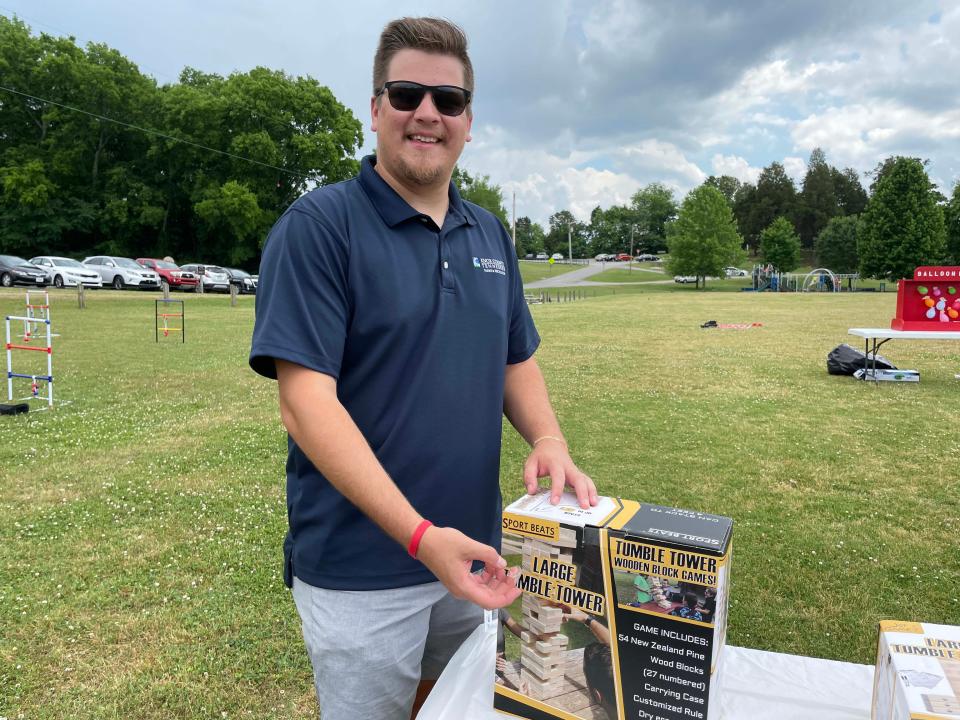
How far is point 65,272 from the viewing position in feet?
106

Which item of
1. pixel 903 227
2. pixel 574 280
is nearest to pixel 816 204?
pixel 903 227

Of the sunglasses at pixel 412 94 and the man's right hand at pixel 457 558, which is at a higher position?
the sunglasses at pixel 412 94

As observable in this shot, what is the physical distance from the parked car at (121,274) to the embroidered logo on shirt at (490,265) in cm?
3735

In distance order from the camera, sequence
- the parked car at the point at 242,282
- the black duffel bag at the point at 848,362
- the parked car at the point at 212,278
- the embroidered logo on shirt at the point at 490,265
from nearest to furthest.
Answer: the embroidered logo on shirt at the point at 490,265 < the black duffel bag at the point at 848,362 < the parked car at the point at 212,278 < the parked car at the point at 242,282

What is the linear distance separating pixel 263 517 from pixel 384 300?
14.5 feet

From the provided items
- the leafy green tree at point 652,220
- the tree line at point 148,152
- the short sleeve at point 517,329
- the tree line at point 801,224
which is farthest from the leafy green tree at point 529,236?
the short sleeve at point 517,329

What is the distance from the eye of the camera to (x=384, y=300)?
1.58 m

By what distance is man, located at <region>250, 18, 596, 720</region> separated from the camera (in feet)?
4.85

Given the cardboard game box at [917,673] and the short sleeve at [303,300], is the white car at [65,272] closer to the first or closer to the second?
the short sleeve at [303,300]

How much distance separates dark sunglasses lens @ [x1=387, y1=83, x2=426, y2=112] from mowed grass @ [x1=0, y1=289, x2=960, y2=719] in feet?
9.22

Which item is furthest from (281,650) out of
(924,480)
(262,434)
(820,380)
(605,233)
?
(605,233)

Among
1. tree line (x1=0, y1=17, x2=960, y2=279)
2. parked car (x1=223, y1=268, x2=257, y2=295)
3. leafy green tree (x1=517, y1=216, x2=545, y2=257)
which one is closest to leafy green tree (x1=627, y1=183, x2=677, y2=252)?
leafy green tree (x1=517, y1=216, x2=545, y2=257)

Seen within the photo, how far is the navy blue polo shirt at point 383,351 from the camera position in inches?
59.0

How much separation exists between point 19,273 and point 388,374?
36742 millimetres
